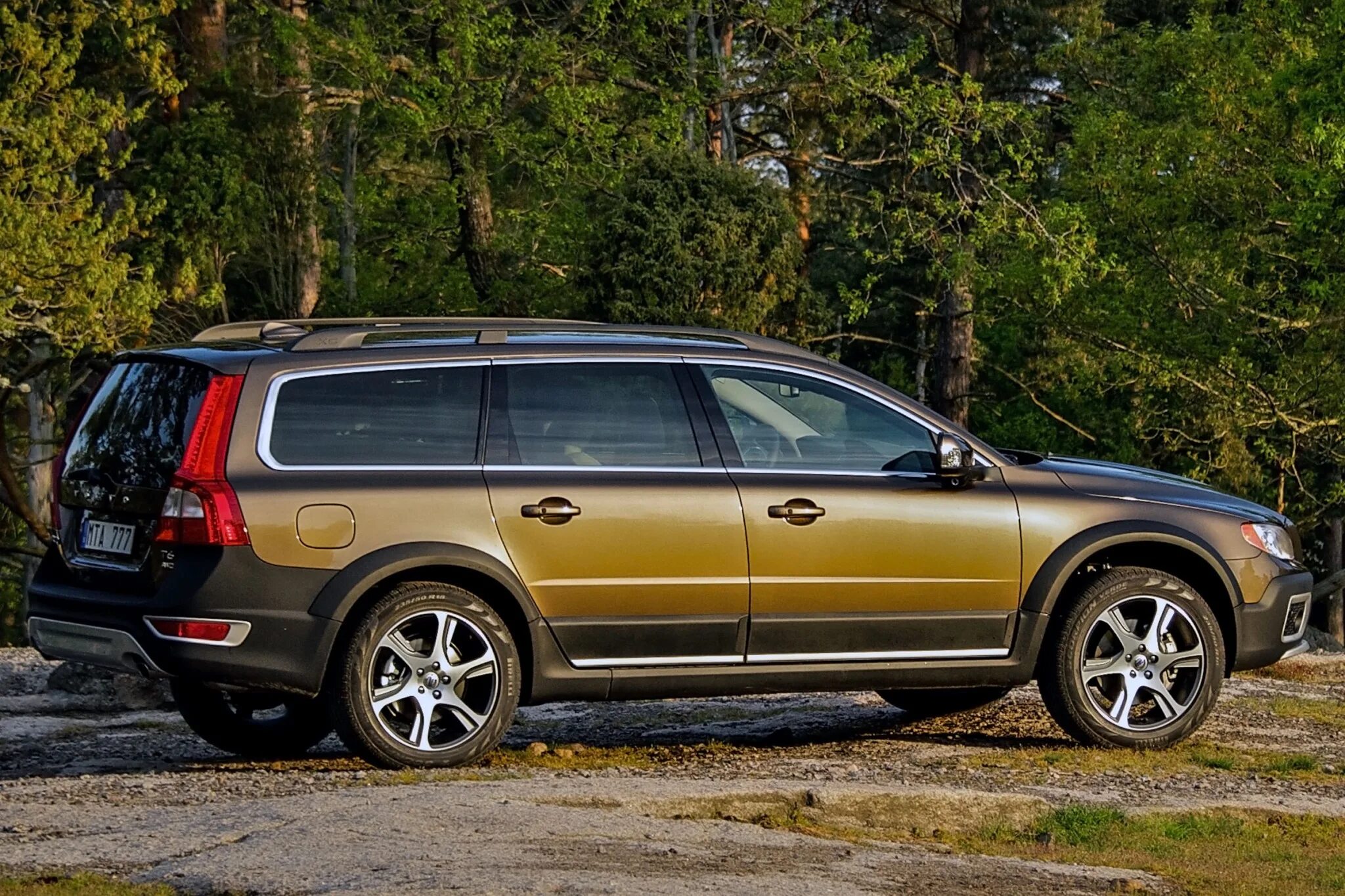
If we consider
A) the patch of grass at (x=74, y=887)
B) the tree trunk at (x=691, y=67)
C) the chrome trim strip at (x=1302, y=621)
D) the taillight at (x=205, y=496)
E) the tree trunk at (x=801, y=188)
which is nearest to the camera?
the patch of grass at (x=74, y=887)

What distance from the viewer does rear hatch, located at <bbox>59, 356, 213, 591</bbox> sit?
7.02 meters

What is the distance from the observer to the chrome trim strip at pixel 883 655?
303 inches

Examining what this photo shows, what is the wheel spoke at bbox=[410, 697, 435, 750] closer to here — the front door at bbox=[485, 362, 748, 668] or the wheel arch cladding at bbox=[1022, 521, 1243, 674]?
the front door at bbox=[485, 362, 748, 668]

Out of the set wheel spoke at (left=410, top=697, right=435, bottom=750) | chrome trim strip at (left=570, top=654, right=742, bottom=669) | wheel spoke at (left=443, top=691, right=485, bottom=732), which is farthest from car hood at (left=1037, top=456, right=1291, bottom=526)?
wheel spoke at (left=410, top=697, right=435, bottom=750)

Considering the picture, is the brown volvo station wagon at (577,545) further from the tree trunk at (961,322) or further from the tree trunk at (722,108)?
the tree trunk at (961,322)

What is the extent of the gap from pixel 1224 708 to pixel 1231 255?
16.2 metres

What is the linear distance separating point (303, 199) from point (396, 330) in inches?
784

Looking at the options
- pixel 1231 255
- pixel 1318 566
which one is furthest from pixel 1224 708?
pixel 1318 566

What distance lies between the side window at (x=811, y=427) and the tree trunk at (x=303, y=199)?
1957 cm

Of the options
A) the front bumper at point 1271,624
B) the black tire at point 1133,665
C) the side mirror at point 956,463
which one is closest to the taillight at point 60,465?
the side mirror at point 956,463

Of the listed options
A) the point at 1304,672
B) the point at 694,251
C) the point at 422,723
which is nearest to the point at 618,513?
the point at 422,723

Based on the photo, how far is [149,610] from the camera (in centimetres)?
692

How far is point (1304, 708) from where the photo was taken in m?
10.1

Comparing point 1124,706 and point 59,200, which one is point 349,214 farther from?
point 1124,706
